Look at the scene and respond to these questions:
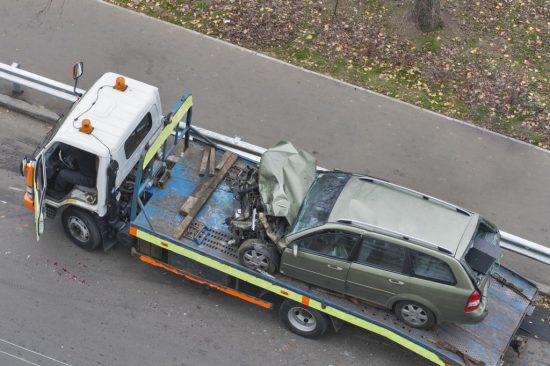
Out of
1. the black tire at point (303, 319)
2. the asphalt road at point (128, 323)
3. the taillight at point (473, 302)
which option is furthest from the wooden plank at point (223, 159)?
the taillight at point (473, 302)

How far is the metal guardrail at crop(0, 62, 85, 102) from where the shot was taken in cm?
1197

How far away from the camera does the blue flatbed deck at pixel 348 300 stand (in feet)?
28.6

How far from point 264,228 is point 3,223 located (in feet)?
13.7

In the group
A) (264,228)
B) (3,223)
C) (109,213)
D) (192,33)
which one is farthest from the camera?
(192,33)

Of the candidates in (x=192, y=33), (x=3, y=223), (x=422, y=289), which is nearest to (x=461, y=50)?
(x=192, y=33)

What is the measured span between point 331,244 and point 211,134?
3.54 metres

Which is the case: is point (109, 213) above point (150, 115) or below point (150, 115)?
below

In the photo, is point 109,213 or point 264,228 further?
point 109,213

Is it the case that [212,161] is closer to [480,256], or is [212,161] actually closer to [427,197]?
[427,197]

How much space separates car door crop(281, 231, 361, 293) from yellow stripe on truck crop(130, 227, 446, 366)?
271mm

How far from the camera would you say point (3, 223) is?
10.5 meters

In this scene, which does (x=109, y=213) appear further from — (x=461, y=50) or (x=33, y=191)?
(x=461, y=50)

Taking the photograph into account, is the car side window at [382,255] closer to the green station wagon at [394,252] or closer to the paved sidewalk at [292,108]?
the green station wagon at [394,252]

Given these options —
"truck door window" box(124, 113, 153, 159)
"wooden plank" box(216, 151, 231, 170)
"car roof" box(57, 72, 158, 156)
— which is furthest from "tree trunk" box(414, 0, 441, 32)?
"truck door window" box(124, 113, 153, 159)
